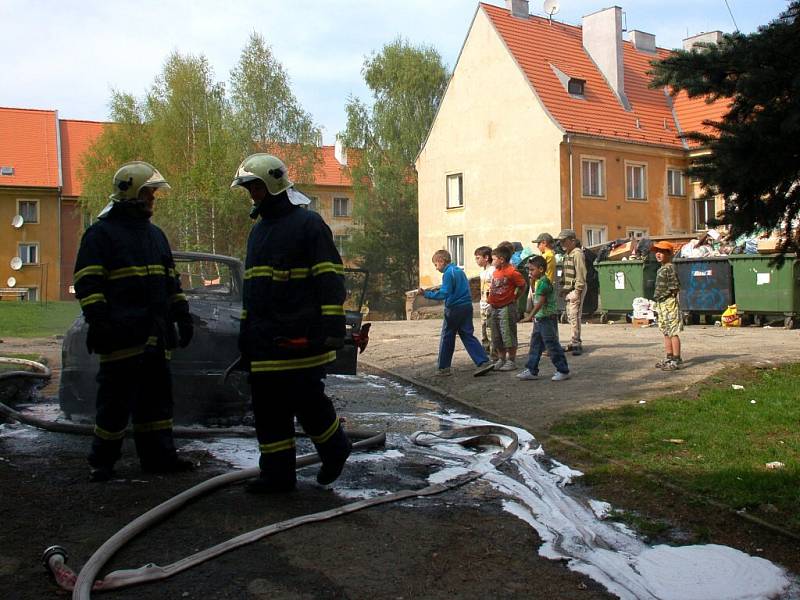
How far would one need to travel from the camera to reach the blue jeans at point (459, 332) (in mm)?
10758

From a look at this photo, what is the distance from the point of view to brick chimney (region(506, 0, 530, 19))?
120ft

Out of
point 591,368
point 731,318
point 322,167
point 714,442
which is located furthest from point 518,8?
point 714,442

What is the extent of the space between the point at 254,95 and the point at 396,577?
4156cm

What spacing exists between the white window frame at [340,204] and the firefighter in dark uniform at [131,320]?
54.5 meters

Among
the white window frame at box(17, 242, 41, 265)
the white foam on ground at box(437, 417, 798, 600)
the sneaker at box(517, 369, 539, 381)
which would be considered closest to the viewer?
the white foam on ground at box(437, 417, 798, 600)

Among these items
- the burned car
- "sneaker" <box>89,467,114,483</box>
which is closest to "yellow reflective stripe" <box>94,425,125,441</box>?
"sneaker" <box>89,467,114,483</box>

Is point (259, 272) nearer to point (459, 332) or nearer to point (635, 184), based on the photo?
point (459, 332)

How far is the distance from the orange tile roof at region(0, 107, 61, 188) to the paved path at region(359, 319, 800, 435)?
4306cm

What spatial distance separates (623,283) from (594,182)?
13.9 metres

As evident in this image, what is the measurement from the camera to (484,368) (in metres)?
10.8

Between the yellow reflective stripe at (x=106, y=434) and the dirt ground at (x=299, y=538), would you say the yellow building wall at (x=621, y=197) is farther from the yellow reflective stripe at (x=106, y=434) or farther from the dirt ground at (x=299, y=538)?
the yellow reflective stripe at (x=106, y=434)

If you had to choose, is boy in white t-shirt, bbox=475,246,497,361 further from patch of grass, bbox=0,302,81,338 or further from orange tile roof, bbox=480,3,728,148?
orange tile roof, bbox=480,3,728,148

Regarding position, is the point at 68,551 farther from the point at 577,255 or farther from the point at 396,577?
the point at 577,255

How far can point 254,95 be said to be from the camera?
141ft
